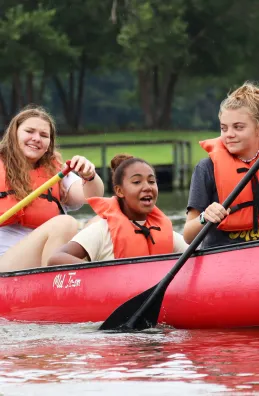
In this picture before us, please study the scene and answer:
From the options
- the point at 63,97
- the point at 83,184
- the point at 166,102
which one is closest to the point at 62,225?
the point at 83,184

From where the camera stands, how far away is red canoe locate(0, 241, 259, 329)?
6.64 meters

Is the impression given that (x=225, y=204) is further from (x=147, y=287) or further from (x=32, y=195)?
(x=32, y=195)

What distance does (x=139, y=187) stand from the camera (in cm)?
709

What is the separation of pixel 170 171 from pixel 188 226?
66.2 ft

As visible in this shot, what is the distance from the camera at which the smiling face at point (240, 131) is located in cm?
679

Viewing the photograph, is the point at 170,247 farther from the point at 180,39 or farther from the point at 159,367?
the point at 180,39

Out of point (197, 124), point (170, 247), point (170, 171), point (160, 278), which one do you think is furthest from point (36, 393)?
point (197, 124)

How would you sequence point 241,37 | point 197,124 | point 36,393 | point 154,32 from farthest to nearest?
point 197,124 → point 241,37 → point 154,32 → point 36,393

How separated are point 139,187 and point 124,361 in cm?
133

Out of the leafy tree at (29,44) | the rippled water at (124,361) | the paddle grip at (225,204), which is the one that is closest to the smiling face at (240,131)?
the paddle grip at (225,204)

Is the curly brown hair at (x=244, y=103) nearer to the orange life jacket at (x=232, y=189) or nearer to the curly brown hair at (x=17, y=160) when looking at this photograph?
the orange life jacket at (x=232, y=189)

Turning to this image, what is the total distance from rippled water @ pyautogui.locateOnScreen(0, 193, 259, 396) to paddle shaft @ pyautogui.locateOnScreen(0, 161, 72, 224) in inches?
26.6

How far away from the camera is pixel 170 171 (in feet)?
88.5

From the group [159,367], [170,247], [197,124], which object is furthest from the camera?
[197,124]
